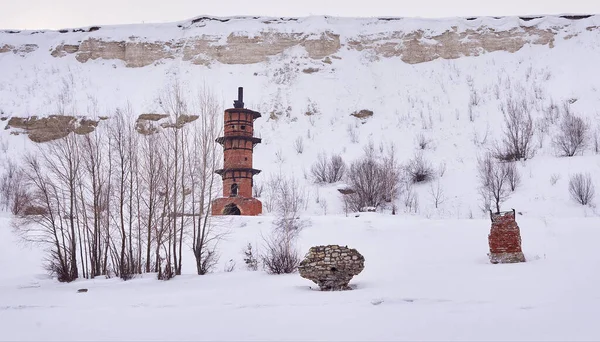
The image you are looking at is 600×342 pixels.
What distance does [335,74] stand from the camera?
47.7m

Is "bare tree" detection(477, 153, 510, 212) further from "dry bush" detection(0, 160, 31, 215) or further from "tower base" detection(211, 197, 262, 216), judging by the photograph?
"dry bush" detection(0, 160, 31, 215)

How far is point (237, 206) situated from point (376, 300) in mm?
17442

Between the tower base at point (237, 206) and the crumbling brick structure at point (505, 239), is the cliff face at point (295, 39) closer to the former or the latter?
the tower base at point (237, 206)

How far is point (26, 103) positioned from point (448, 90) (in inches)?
1416

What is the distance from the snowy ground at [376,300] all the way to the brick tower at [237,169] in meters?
6.41

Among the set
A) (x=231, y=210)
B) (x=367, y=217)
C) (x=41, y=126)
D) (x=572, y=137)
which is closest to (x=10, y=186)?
(x=41, y=126)

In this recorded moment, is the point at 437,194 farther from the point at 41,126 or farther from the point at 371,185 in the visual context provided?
the point at 41,126

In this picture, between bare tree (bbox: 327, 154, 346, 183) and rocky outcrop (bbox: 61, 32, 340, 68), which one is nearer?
bare tree (bbox: 327, 154, 346, 183)

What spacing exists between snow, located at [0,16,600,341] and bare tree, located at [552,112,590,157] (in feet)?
2.22

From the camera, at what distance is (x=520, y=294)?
33.9 ft

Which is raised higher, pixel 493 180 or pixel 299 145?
pixel 299 145

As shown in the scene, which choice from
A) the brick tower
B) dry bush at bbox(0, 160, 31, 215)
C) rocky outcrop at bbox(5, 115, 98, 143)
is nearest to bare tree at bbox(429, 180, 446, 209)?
the brick tower

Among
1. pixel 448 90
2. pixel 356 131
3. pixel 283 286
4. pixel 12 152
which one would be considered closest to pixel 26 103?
pixel 12 152

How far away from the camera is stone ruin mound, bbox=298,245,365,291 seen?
12914mm
